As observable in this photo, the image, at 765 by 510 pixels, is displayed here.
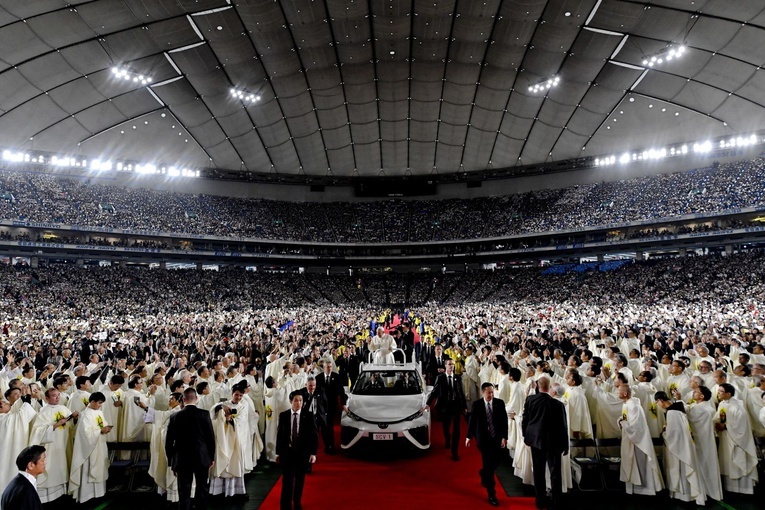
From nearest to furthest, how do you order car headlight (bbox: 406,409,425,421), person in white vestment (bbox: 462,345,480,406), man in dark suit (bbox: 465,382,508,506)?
man in dark suit (bbox: 465,382,508,506), car headlight (bbox: 406,409,425,421), person in white vestment (bbox: 462,345,480,406)

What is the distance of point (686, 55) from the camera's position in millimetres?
30391

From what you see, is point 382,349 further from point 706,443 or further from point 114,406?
point 706,443

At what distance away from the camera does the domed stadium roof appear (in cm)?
2669

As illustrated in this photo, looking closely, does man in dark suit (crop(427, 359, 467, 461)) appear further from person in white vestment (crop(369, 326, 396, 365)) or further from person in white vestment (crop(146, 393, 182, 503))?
person in white vestment (crop(146, 393, 182, 503))

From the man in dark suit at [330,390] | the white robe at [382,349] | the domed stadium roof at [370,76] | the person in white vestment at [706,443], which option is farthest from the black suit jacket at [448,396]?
the domed stadium roof at [370,76]

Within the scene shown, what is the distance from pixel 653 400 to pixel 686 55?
33.2 meters

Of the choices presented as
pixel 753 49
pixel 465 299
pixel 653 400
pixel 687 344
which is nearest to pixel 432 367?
pixel 653 400

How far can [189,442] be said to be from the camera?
18.0ft

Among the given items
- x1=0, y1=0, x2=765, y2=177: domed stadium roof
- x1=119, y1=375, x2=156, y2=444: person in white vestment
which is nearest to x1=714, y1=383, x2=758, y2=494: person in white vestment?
x1=119, y1=375, x2=156, y2=444: person in white vestment

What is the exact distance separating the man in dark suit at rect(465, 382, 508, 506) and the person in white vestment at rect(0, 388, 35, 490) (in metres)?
6.57

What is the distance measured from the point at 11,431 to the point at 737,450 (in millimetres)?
10708

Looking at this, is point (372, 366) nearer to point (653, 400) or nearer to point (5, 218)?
point (653, 400)

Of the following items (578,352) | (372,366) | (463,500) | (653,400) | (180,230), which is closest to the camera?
(463,500)

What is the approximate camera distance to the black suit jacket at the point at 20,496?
3502 millimetres
